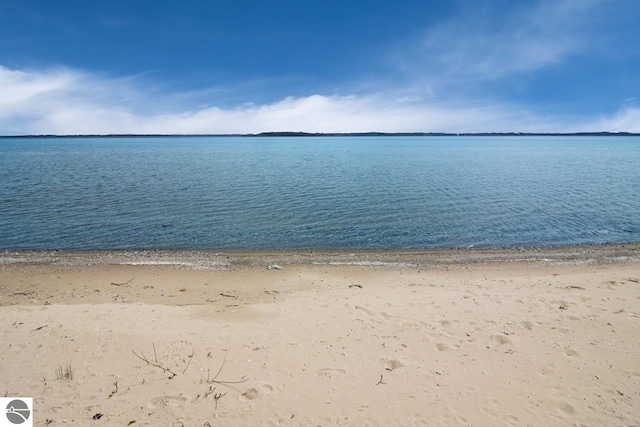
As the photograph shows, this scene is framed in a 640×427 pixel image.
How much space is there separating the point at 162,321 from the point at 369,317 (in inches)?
217

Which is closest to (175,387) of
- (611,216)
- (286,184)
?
(611,216)

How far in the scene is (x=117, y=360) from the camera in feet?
24.3

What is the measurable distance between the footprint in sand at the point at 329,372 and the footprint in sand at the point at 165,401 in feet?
8.21

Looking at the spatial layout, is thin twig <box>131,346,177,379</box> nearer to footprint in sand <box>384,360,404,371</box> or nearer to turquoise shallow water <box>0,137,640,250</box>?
footprint in sand <box>384,360,404,371</box>

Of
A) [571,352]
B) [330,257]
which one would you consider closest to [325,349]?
[571,352]

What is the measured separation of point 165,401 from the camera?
6.21m

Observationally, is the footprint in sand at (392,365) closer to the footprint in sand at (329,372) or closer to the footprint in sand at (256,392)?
the footprint in sand at (329,372)

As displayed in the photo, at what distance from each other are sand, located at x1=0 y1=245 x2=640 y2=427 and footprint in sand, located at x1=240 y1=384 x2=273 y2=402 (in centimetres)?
3

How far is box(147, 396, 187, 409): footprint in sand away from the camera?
6113mm

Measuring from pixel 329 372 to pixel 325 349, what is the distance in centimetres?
89

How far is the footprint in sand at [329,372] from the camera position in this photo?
703 cm

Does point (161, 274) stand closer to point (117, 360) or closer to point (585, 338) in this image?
point (117, 360)

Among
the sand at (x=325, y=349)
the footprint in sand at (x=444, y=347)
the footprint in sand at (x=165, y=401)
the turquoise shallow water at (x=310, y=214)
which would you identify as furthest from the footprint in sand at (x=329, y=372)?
the turquoise shallow water at (x=310, y=214)

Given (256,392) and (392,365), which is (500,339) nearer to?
(392,365)
